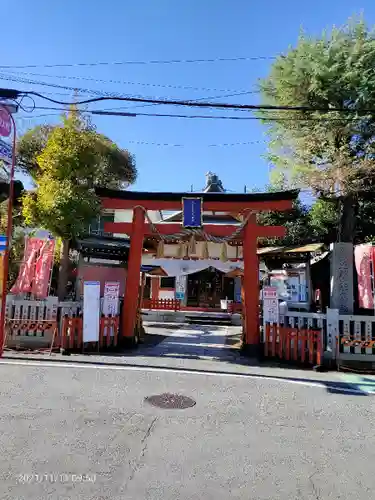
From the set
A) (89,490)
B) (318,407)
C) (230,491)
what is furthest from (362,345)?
(89,490)

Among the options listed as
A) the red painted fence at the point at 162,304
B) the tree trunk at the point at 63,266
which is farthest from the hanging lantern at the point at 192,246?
the red painted fence at the point at 162,304

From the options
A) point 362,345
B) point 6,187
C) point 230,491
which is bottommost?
point 230,491

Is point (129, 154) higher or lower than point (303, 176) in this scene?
higher

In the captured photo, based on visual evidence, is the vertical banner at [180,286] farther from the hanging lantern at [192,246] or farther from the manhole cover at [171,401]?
the manhole cover at [171,401]

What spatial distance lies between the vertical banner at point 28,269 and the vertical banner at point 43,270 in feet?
0.43

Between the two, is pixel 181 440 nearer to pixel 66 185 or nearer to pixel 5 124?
pixel 5 124

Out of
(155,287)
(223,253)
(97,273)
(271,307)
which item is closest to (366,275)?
(271,307)

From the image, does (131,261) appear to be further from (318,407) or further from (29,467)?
(29,467)

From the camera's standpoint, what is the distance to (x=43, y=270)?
445 inches

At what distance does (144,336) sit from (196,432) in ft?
32.5

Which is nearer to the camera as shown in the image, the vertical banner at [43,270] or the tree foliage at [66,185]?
the vertical banner at [43,270]

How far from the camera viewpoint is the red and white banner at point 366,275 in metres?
9.81

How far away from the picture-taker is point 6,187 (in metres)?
13.2

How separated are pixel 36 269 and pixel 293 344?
7418 millimetres
